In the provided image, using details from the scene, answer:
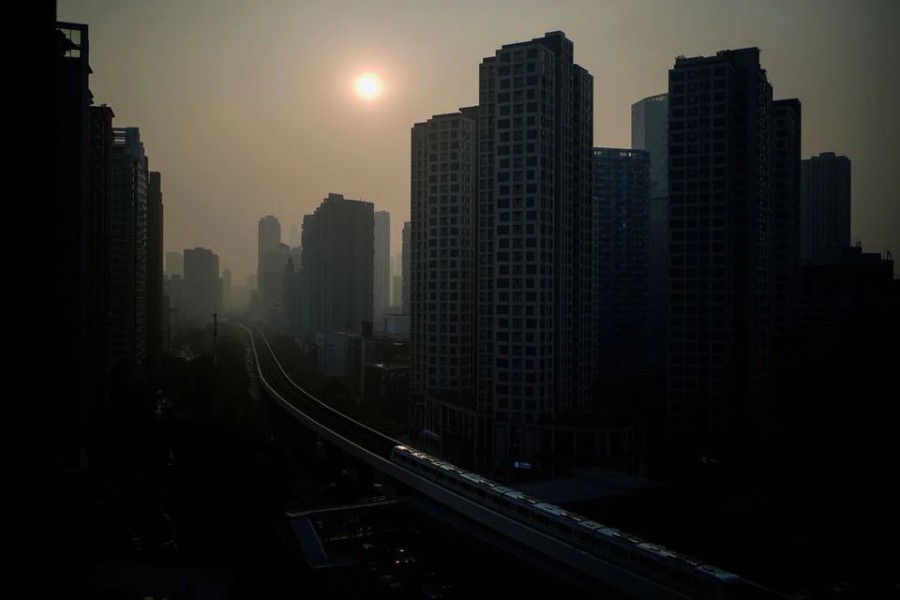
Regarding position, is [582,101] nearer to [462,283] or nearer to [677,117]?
[677,117]

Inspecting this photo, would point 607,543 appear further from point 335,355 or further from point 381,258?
point 381,258

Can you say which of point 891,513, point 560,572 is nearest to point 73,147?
point 560,572

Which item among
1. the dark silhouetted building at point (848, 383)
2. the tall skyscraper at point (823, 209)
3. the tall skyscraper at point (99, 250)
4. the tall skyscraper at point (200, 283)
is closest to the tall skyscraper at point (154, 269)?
the tall skyscraper at point (99, 250)

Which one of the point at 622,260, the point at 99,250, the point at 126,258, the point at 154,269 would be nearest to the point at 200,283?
the point at 154,269

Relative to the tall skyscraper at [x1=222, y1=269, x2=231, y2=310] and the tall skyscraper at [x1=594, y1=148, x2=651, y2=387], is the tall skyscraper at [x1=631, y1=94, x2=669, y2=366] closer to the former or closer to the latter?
the tall skyscraper at [x1=594, y1=148, x2=651, y2=387]

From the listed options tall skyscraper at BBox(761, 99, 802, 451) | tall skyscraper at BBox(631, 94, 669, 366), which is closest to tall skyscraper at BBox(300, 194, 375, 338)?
tall skyscraper at BBox(631, 94, 669, 366)

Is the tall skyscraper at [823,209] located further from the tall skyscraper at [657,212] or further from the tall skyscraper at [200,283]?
the tall skyscraper at [200,283]
